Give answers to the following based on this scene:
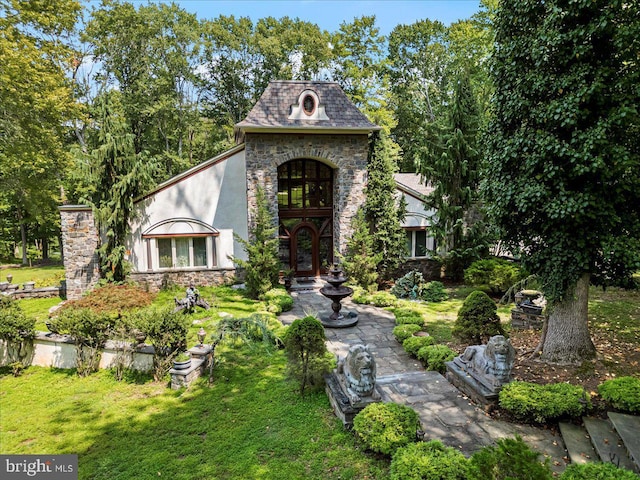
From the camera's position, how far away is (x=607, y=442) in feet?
16.2

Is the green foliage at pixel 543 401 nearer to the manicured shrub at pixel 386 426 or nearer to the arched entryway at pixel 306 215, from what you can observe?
the manicured shrub at pixel 386 426

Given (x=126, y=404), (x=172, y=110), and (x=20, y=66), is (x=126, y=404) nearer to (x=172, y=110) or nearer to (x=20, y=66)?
(x=20, y=66)

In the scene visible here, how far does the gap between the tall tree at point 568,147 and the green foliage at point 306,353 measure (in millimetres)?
4392

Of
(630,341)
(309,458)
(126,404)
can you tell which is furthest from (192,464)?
(630,341)

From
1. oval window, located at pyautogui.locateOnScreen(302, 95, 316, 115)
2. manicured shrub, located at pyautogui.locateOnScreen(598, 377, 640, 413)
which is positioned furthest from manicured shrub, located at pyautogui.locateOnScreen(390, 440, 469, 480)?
oval window, located at pyautogui.locateOnScreen(302, 95, 316, 115)

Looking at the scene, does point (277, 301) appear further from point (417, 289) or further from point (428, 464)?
point (428, 464)

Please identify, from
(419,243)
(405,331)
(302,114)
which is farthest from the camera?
(419,243)

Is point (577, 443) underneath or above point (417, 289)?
underneath

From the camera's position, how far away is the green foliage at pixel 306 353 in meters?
6.83

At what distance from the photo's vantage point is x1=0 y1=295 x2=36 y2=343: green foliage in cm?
877

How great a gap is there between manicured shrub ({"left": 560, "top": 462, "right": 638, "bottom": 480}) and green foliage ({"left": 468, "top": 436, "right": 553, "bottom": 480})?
3.18 ft

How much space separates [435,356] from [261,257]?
767cm

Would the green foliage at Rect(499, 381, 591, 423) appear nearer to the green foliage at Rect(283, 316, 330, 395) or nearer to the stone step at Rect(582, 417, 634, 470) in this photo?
the stone step at Rect(582, 417, 634, 470)

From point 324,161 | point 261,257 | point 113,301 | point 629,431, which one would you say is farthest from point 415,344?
point 324,161
